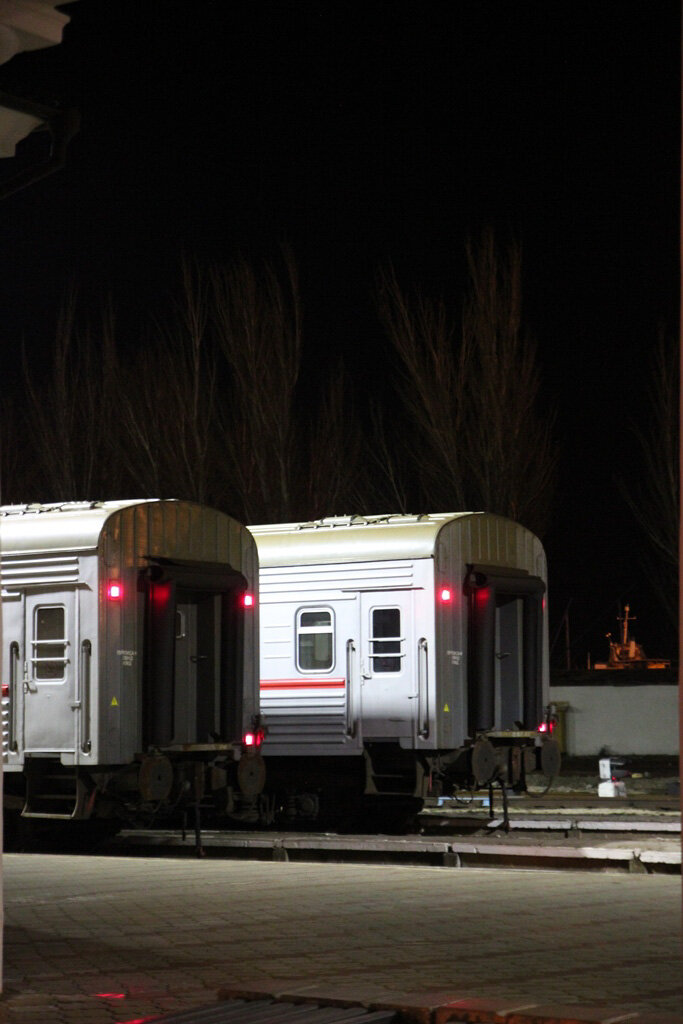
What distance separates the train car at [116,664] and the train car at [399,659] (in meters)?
1.65

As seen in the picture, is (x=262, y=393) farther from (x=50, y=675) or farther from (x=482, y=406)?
(x=50, y=675)

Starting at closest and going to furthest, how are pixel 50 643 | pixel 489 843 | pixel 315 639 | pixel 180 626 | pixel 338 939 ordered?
pixel 338 939 → pixel 489 843 → pixel 50 643 → pixel 180 626 → pixel 315 639

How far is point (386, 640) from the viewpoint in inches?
693

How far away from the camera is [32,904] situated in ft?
35.7

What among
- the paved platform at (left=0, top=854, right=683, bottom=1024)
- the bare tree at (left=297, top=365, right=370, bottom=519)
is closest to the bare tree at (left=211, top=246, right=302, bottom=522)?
the bare tree at (left=297, top=365, right=370, bottom=519)

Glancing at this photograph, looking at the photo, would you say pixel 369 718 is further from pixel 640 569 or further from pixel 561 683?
pixel 640 569

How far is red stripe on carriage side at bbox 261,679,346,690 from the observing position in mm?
18000

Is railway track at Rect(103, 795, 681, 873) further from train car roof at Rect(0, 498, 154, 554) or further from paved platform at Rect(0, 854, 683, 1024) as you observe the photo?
train car roof at Rect(0, 498, 154, 554)

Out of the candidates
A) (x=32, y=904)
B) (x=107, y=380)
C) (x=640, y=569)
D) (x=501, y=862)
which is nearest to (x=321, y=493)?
(x=107, y=380)

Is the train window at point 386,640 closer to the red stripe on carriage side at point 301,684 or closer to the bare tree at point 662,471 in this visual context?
the red stripe on carriage side at point 301,684

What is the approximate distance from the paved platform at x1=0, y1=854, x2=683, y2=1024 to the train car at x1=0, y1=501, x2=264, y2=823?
2.31m

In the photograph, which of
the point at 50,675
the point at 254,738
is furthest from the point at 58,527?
the point at 254,738

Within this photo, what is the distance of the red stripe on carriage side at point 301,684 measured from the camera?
59.1 feet

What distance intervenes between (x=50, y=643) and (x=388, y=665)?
13.0ft
